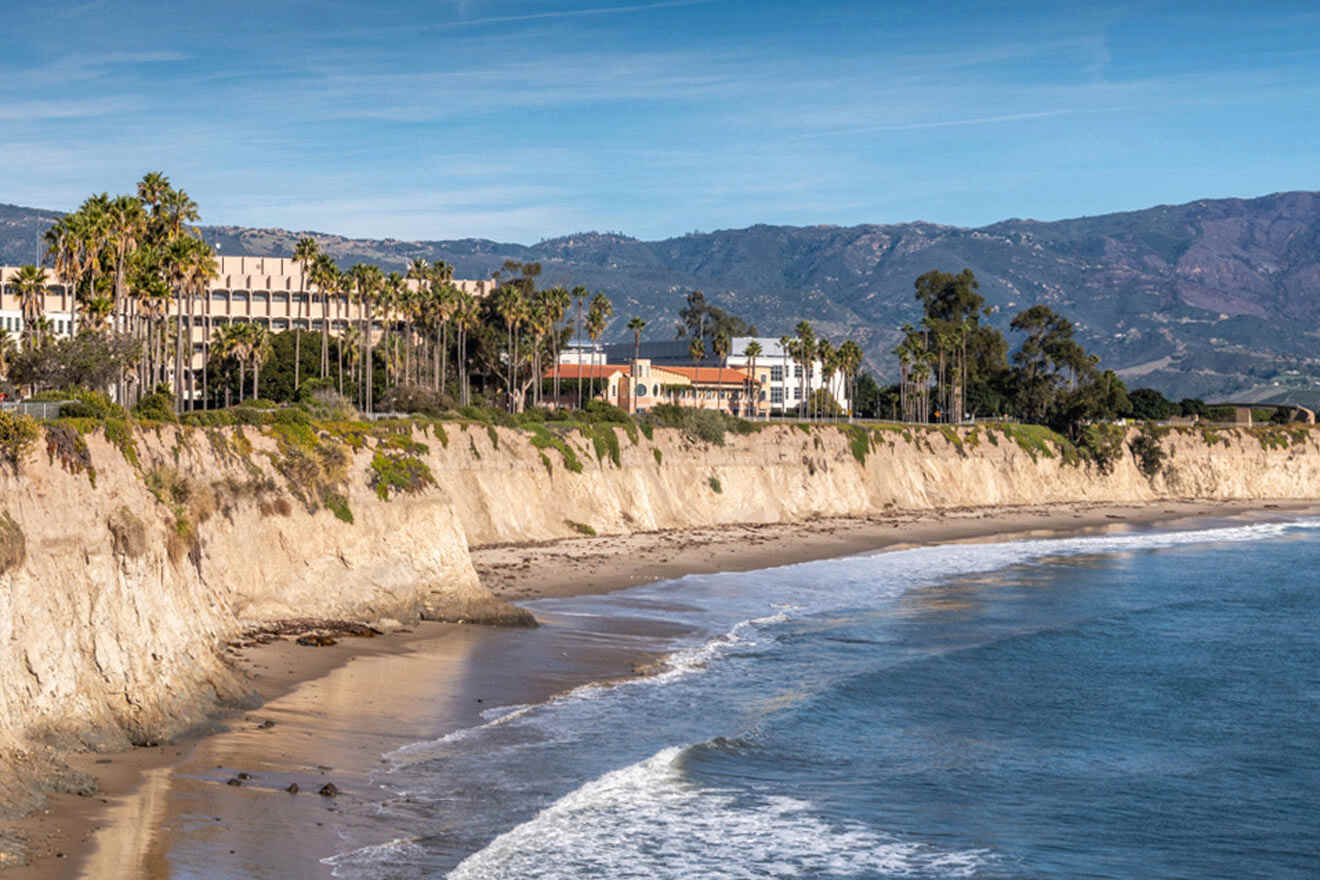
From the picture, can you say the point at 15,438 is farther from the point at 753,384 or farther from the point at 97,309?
the point at 753,384

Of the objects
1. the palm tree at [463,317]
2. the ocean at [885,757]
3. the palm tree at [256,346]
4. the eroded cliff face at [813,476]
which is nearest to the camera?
the ocean at [885,757]

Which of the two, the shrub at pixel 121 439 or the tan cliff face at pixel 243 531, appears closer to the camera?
the tan cliff face at pixel 243 531

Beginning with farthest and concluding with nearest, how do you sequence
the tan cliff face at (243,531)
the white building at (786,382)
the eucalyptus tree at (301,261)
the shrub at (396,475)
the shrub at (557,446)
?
the white building at (786,382) → the eucalyptus tree at (301,261) → the shrub at (557,446) → the shrub at (396,475) → the tan cliff face at (243,531)

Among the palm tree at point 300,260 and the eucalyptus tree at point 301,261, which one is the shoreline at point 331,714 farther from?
the palm tree at point 300,260

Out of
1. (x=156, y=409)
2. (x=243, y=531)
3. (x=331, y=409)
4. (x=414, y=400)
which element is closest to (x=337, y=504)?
(x=243, y=531)

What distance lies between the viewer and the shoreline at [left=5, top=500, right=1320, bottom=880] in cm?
1845

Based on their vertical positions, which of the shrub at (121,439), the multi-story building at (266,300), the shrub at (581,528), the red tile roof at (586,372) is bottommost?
the shrub at (581,528)

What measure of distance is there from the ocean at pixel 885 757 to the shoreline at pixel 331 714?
1.01 meters

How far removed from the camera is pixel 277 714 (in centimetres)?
2591

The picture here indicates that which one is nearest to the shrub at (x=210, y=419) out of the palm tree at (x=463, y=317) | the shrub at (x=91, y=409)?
the shrub at (x=91, y=409)

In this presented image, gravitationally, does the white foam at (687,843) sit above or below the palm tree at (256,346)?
below

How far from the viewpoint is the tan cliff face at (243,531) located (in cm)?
2217

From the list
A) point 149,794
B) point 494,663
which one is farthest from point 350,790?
point 494,663

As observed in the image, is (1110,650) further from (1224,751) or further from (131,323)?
(131,323)
